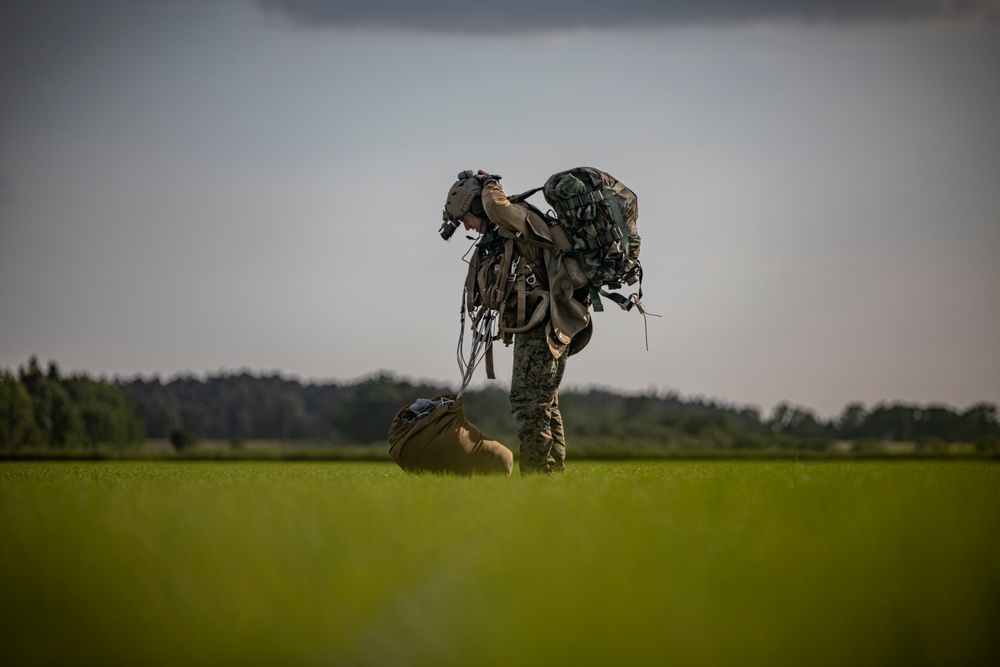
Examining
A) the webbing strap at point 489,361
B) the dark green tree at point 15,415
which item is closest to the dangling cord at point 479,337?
the webbing strap at point 489,361

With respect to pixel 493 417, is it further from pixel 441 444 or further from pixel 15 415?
pixel 441 444

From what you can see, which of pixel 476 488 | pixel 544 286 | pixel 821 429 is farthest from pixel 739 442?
pixel 476 488

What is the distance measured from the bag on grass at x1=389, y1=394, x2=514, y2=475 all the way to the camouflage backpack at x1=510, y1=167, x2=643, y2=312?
1829 millimetres

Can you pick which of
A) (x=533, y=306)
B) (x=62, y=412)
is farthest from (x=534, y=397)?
(x=62, y=412)

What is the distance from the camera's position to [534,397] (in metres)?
8.68

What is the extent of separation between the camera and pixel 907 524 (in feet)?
12.4

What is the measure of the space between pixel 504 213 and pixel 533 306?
2.98ft

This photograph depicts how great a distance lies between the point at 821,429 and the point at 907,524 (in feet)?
184

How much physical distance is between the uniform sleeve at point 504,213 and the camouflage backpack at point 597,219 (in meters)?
0.32

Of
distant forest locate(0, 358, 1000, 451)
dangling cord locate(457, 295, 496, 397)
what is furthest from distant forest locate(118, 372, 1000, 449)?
dangling cord locate(457, 295, 496, 397)

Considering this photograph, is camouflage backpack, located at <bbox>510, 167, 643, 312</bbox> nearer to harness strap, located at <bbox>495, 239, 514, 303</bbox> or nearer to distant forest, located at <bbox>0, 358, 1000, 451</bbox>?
harness strap, located at <bbox>495, 239, 514, 303</bbox>

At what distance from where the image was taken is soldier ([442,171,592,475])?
8.67 m

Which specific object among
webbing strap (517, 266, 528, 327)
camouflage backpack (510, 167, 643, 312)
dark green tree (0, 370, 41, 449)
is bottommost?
dark green tree (0, 370, 41, 449)

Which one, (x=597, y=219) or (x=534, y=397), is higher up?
(x=597, y=219)
